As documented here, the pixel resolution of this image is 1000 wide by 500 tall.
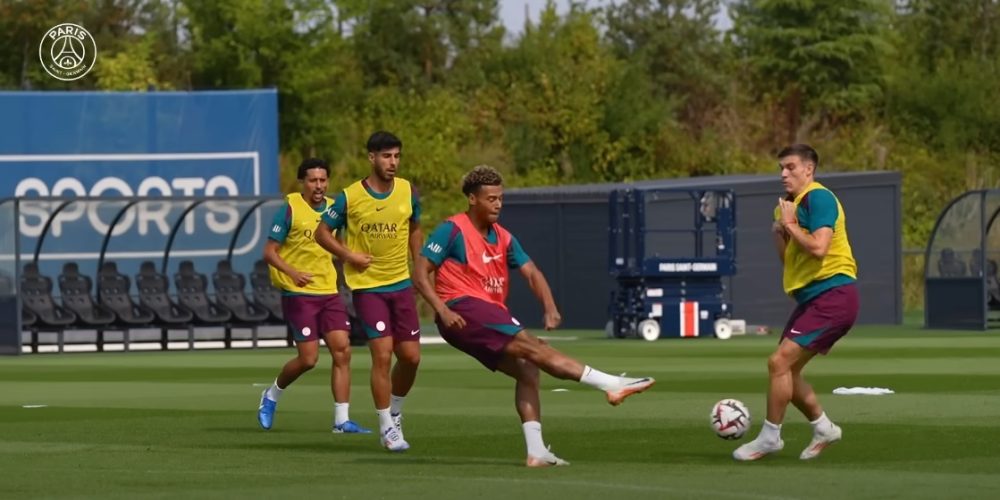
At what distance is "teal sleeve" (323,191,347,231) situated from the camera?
15961mm

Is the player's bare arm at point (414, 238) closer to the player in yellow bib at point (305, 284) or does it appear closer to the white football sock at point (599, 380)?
the player in yellow bib at point (305, 284)

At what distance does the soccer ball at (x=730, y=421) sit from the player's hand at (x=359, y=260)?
9.34ft

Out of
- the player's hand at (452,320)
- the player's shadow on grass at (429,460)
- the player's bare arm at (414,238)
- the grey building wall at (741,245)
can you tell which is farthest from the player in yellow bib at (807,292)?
the grey building wall at (741,245)

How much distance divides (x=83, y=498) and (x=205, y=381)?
Answer: 1383 centimetres

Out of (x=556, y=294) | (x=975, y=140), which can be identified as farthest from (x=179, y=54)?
(x=556, y=294)

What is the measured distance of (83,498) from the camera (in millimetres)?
12531

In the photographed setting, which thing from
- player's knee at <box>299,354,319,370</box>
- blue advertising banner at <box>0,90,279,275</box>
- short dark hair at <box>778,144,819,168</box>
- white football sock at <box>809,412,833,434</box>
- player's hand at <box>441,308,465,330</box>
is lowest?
white football sock at <box>809,412,833,434</box>

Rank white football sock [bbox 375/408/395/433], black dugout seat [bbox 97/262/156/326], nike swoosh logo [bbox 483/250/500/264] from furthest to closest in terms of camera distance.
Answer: black dugout seat [bbox 97/262/156/326] < white football sock [bbox 375/408/395/433] < nike swoosh logo [bbox 483/250/500/264]

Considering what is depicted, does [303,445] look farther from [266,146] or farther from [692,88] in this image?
[692,88]

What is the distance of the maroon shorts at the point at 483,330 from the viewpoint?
45.8 ft

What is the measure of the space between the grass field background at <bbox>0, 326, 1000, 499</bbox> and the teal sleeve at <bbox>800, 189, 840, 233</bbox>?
1.48 m

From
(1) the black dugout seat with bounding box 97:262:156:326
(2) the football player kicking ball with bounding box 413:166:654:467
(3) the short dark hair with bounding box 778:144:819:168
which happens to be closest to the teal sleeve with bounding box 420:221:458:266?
(2) the football player kicking ball with bounding box 413:166:654:467

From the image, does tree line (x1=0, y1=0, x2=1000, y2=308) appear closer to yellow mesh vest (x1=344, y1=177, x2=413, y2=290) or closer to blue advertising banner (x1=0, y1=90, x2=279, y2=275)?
blue advertising banner (x1=0, y1=90, x2=279, y2=275)

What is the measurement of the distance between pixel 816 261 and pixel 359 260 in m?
3.45
